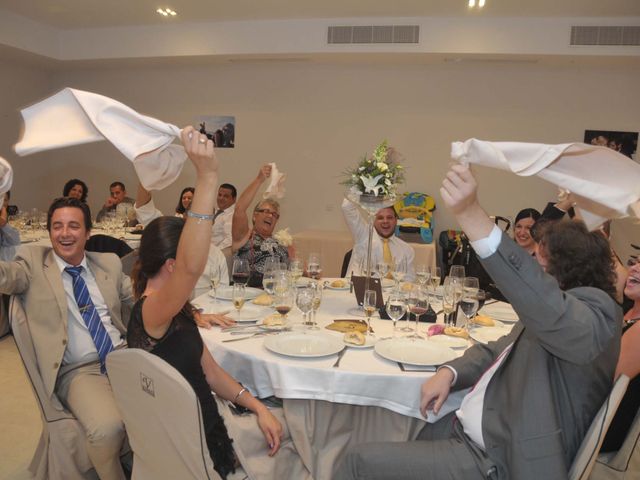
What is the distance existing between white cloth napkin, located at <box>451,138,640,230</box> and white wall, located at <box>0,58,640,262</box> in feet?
17.6

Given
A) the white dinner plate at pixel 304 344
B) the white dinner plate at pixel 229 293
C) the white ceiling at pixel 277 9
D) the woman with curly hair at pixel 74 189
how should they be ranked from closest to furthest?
Result: the white dinner plate at pixel 304 344
the white dinner plate at pixel 229 293
the white ceiling at pixel 277 9
the woman with curly hair at pixel 74 189

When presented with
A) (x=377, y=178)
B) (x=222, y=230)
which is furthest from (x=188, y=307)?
(x=222, y=230)

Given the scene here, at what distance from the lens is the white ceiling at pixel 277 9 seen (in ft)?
17.1

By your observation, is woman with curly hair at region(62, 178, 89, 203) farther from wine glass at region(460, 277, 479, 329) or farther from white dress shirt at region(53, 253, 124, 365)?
wine glass at region(460, 277, 479, 329)

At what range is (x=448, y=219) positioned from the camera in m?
6.67

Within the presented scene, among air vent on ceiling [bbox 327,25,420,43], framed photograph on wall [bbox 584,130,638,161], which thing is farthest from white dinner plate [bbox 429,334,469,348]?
framed photograph on wall [bbox 584,130,638,161]

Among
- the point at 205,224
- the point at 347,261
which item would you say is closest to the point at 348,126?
the point at 347,261

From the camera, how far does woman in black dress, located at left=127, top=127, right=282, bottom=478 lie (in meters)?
1.50

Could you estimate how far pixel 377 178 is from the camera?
2.79 metres

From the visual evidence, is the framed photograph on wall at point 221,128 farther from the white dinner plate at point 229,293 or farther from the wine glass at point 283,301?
the wine glass at point 283,301

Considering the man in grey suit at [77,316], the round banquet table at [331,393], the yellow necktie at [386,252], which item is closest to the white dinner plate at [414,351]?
the round banquet table at [331,393]

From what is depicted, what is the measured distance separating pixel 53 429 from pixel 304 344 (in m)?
1.08

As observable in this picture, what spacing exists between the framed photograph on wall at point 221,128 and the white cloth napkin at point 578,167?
6.34 m

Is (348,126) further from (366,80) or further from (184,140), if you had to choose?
(184,140)
